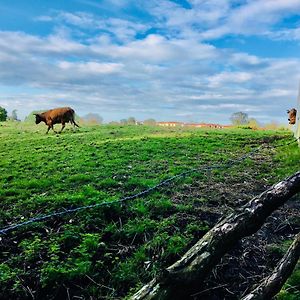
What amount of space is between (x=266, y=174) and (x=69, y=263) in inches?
261

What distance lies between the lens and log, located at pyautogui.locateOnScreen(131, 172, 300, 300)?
11.7 feet

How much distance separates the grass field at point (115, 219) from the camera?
455 cm

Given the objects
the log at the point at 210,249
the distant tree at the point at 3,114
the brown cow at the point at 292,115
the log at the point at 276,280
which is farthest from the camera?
the distant tree at the point at 3,114

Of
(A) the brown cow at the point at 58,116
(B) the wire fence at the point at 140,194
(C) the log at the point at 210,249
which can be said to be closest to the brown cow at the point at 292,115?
(B) the wire fence at the point at 140,194

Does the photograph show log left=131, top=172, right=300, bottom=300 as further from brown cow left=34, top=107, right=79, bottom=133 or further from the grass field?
brown cow left=34, top=107, right=79, bottom=133

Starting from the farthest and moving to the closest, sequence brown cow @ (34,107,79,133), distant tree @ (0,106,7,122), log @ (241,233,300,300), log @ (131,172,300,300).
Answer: distant tree @ (0,106,7,122)
brown cow @ (34,107,79,133)
log @ (241,233,300,300)
log @ (131,172,300,300)

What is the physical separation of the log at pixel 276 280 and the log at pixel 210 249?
51cm

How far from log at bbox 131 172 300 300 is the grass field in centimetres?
66

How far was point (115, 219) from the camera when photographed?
6211mm

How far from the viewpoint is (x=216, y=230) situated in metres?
4.34

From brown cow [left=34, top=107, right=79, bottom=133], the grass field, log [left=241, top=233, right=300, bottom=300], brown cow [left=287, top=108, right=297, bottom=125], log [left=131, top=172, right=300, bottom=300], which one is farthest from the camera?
brown cow [left=34, top=107, right=79, bottom=133]

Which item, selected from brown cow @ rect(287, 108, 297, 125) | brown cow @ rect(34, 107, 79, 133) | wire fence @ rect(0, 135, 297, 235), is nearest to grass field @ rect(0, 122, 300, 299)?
wire fence @ rect(0, 135, 297, 235)

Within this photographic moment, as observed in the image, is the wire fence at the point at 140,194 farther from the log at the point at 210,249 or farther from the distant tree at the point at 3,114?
the distant tree at the point at 3,114

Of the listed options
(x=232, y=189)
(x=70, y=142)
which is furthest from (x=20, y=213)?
(x=70, y=142)
